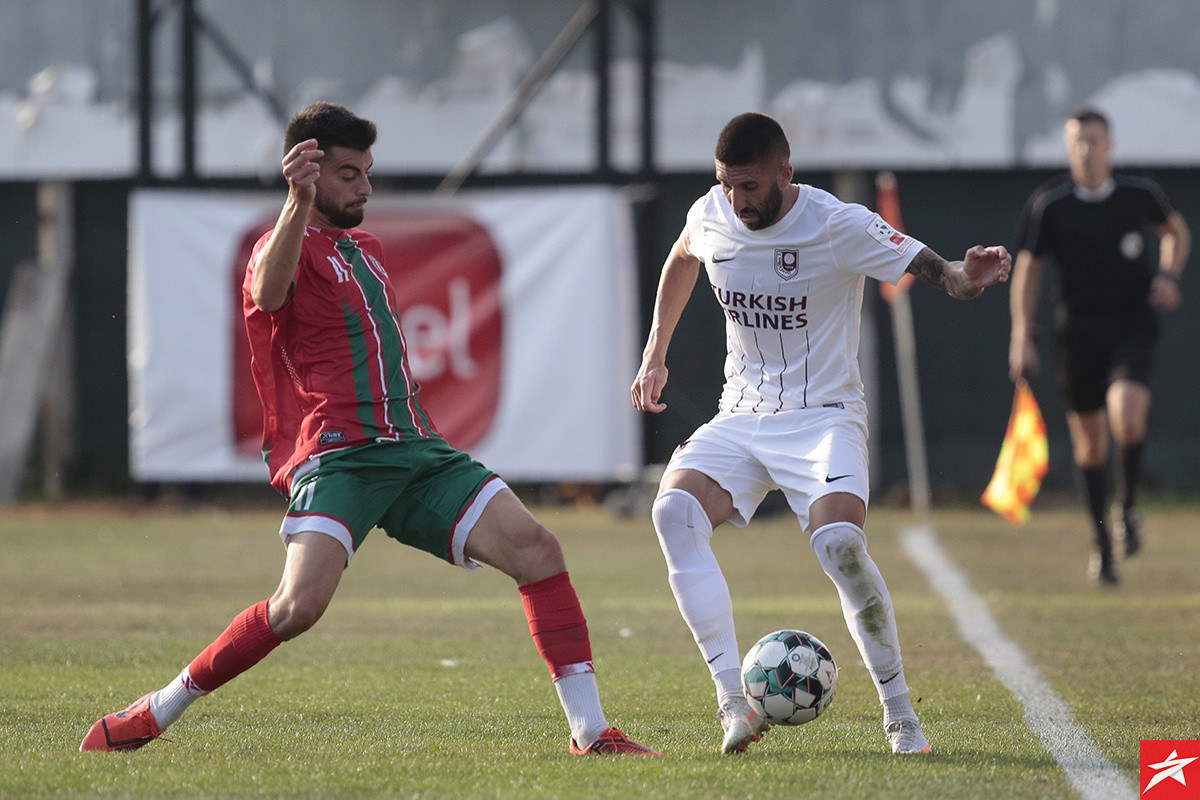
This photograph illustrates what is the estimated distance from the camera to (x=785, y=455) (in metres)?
5.14

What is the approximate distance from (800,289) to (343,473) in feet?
4.96

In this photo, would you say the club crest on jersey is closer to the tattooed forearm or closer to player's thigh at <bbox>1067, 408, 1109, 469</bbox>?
the tattooed forearm

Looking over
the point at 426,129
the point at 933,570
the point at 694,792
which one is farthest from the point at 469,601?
the point at 426,129

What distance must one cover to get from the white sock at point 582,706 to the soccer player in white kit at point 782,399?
36 cm

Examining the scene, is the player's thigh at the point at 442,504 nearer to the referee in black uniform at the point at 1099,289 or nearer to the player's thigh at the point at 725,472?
the player's thigh at the point at 725,472

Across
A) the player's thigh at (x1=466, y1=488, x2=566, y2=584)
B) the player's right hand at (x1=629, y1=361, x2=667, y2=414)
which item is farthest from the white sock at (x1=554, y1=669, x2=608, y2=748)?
the player's right hand at (x1=629, y1=361, x2=667, y2=414)

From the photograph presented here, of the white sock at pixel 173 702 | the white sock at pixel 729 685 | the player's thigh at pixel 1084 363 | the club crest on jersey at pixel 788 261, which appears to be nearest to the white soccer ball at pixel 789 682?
the white sock at pixel 729 685

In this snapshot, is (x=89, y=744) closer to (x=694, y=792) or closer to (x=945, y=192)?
(x=694, y=792)

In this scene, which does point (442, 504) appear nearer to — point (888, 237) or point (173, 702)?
point (173, 702)

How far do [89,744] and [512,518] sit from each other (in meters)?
1.39

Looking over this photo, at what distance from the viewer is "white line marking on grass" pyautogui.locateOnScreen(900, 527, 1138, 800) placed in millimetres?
4473

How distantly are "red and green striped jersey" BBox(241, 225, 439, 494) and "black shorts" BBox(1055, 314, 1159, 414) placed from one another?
6.06 meters

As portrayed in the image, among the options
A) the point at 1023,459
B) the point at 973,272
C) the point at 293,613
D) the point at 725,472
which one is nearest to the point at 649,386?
the point at 725,472

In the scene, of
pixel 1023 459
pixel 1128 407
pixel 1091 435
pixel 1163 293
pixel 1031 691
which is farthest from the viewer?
pixel 1023 459
